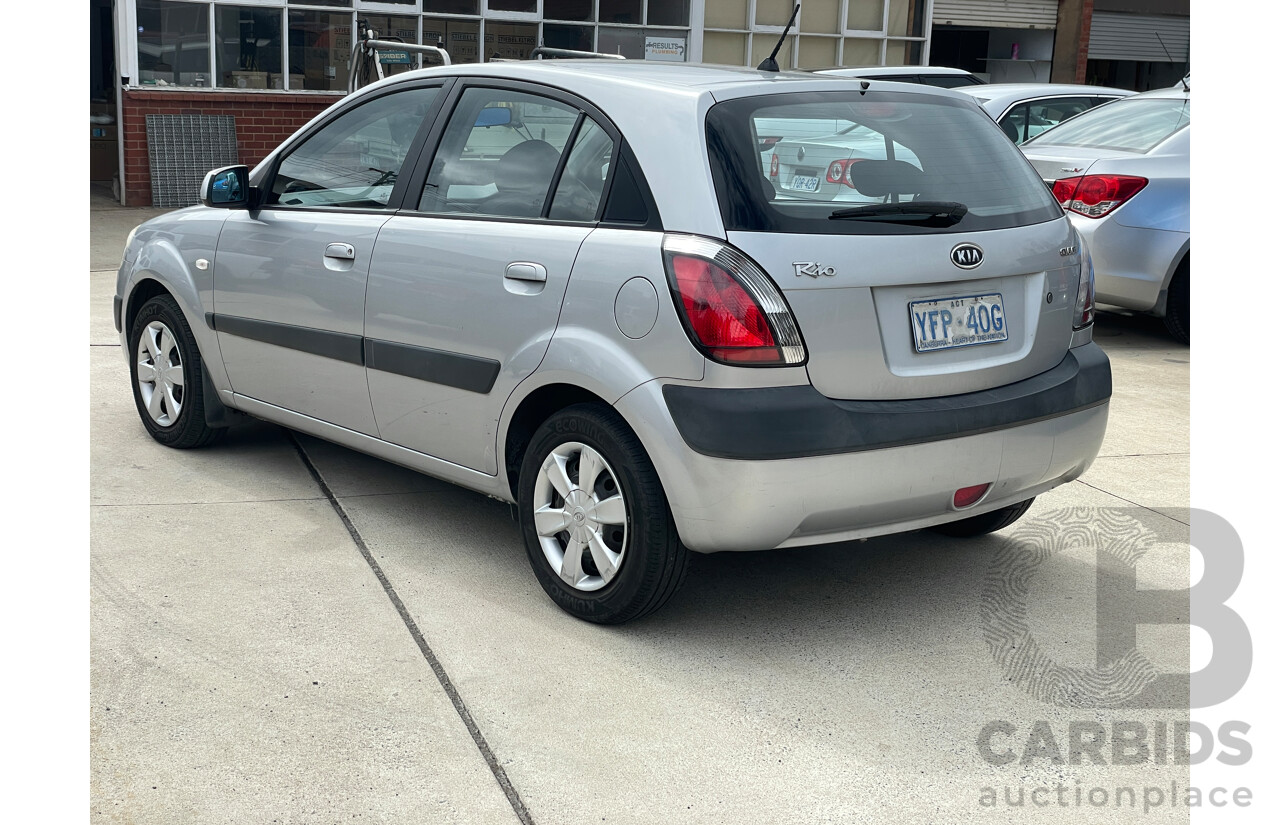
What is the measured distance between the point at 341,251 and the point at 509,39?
11.9m

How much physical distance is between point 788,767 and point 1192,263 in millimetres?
6064

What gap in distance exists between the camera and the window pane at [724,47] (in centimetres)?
1677

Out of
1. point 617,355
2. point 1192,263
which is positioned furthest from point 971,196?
point 1192,263

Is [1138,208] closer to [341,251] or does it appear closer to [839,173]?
[839,173]

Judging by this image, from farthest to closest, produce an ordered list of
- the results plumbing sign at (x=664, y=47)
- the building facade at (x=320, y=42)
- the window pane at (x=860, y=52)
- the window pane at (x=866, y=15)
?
the window pane at (x=860, y=52) < the window pane at (x=866, y=15) < the results plumbing sign at (x=664, y=47) < the building facade at (x=320, y=42)

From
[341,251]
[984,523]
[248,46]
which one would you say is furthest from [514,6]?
[984,523]

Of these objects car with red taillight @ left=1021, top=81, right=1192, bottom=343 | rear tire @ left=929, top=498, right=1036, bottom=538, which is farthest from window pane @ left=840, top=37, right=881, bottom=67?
rear tire @ left=929, top=498, right=1036, bottom=538

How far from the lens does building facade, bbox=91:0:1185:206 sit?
46.5 feet

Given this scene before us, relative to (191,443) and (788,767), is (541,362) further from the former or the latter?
(191,443)

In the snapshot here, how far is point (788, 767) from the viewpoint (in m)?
3.00

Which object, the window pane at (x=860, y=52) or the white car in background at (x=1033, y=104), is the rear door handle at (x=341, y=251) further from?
the window pane at (x=860, y=52)

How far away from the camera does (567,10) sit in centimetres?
1580

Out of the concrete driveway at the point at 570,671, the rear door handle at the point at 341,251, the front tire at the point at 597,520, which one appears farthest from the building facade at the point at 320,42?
the front tire at the point at 597,520

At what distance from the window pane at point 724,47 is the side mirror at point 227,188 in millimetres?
12690
